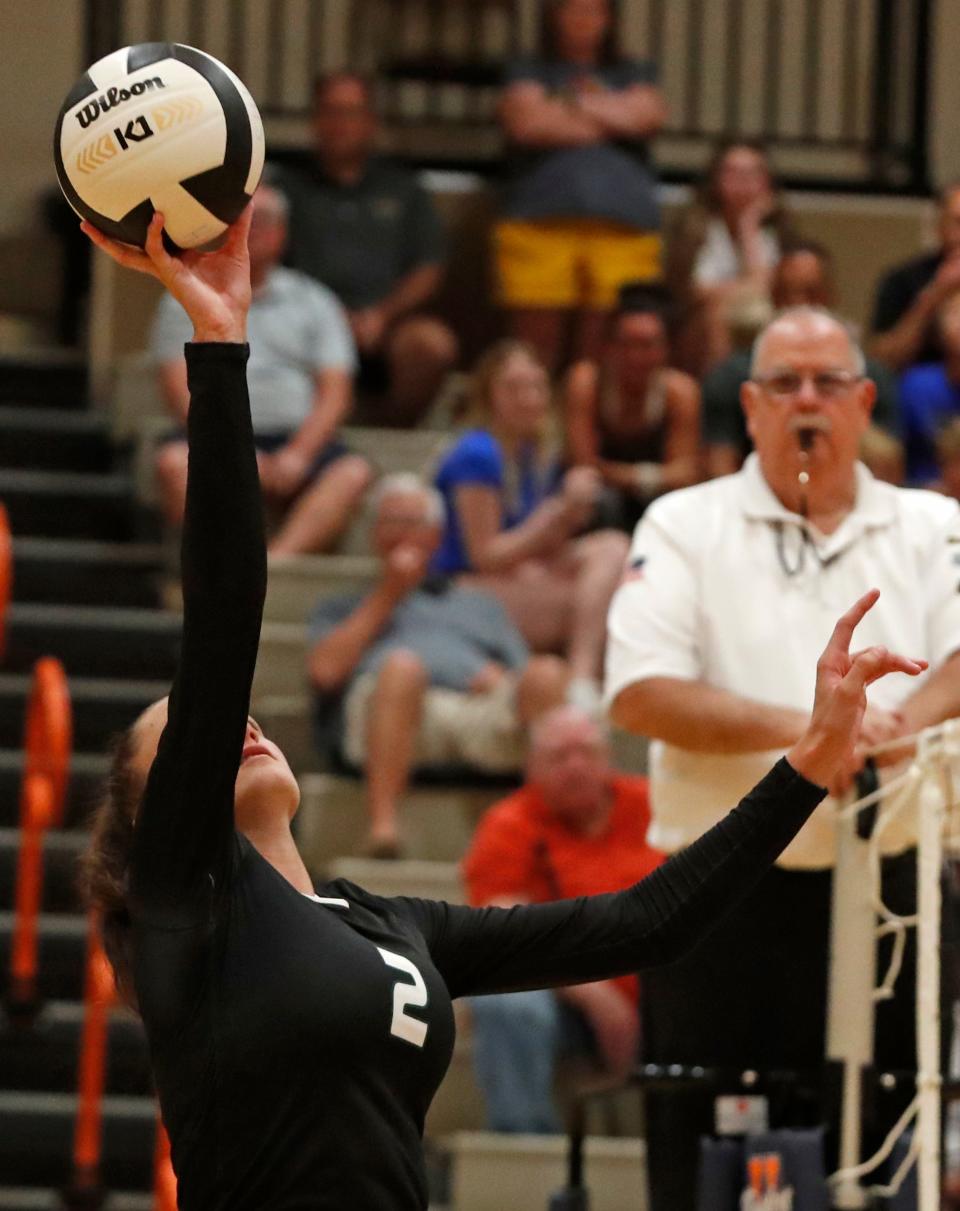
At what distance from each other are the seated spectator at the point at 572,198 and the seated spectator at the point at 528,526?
0.98 meters

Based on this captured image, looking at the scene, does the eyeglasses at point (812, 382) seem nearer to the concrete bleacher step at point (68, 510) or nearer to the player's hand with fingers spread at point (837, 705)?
the player's hand with fingers spread at point (837, 705)

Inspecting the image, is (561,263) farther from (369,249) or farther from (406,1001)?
(406,1001)

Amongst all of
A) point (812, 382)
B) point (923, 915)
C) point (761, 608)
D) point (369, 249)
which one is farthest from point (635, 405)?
point (923, 915)

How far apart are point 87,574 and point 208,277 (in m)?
5.46

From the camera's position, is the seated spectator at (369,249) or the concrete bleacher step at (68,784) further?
the seated spectator at (369,249)

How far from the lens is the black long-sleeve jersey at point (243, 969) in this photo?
88.1 inches

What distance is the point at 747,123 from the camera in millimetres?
10148

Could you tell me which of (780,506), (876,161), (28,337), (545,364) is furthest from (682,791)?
(876,161)

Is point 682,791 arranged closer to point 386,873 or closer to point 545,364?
point 386,873

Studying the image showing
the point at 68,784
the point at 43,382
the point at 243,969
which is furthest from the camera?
the point at 43,382

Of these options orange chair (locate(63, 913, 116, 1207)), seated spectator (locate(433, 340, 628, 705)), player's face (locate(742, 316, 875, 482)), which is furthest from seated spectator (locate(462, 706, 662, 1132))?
player's face (locate(742, 316, 875, 482))

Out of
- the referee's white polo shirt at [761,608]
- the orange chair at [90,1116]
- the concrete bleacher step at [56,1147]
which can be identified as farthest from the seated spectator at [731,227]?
the referee's white polo shirt at [761,608]

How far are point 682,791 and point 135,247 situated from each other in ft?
5.99

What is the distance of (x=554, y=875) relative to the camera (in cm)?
598
